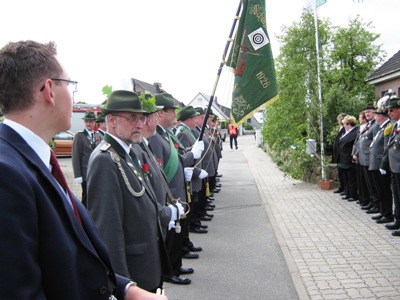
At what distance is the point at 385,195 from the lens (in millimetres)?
8203

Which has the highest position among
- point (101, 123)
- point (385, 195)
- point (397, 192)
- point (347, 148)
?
point (101, 123)

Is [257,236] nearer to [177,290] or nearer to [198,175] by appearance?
[198,175]

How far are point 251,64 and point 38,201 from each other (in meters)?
4.78

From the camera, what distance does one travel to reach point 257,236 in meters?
7.45

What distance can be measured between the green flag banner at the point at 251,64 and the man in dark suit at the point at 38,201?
4.34m

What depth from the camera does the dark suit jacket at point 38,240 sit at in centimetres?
131

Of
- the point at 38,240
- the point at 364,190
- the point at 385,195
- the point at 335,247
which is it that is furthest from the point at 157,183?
the point at 364,190

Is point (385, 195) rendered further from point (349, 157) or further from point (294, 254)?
point (294, 254)

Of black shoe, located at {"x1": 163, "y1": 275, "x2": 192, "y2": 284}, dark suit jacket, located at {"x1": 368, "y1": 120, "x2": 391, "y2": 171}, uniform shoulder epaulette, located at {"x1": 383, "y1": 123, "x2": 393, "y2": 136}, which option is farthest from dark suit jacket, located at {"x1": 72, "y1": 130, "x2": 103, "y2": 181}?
uniform shoulder epaulette, located at {"x1": 383, "y1": 123, "x2": 393, "y2": 136}

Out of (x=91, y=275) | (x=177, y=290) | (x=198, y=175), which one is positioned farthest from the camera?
(x=198, y=175)

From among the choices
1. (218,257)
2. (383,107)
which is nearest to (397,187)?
(383,107)

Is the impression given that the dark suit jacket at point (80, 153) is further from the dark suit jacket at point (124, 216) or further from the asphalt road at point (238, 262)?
the dark suit jacket at point (124, 216)

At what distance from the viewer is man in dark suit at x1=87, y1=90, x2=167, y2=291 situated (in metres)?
2.78

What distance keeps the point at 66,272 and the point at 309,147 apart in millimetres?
12054
